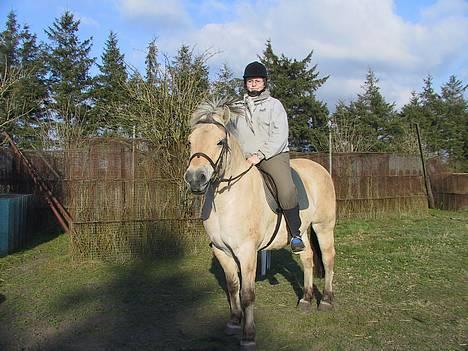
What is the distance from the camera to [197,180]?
3252mm

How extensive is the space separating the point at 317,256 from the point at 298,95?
2469 cm

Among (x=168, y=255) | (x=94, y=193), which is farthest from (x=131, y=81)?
(x=168, y=255)

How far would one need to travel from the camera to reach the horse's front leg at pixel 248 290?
385cm

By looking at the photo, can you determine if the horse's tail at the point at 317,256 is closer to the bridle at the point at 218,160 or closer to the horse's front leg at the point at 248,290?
the horse's front leg at the point at 248,290

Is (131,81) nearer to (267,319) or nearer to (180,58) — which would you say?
(180,58)

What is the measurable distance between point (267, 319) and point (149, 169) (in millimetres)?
4356

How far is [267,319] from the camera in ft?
15.5

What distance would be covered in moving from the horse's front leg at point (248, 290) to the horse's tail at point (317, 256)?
5.88 feet

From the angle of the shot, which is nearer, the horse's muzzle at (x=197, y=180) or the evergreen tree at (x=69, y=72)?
the horse's muzzle at (x=197, y=180)

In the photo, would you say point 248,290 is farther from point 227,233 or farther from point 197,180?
point 197,180

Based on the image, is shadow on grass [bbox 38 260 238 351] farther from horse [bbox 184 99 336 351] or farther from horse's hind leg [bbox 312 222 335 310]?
horse's hind leg [bbox 312 222 335 310]

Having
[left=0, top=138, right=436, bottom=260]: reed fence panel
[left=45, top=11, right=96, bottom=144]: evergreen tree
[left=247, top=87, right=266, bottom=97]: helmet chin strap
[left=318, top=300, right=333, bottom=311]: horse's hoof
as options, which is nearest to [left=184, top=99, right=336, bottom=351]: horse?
[left=247, top=87, right=266, bottom=97]: helmet chin strap

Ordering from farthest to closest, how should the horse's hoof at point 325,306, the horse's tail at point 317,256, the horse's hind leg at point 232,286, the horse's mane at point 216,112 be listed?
the horse's tail at point 317,256 → the horse's hoof at point 325,306 → the horse's hind leg at point 232,286 → the horse's mane at point 216,112

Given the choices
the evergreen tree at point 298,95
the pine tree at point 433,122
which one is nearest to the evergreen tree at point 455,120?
the pine tree at point 433,122
